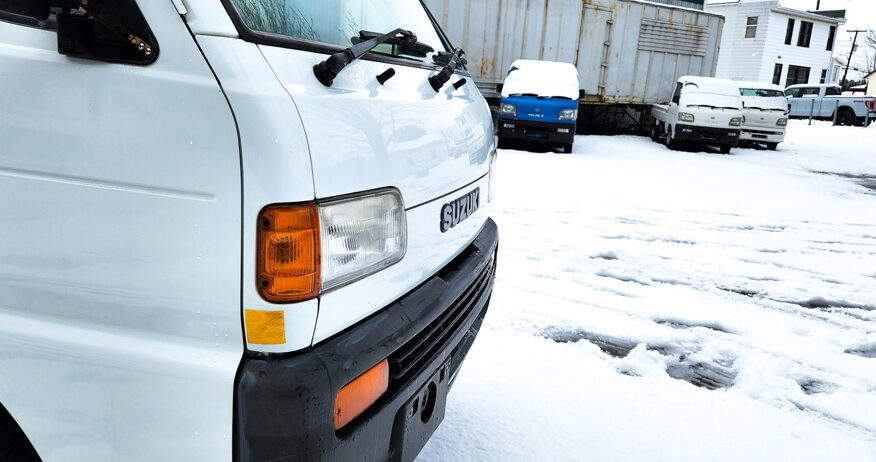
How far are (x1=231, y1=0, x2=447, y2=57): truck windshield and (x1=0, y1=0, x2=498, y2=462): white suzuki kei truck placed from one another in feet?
0.38

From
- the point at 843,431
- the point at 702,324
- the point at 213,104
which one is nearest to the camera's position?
the point at 213,104

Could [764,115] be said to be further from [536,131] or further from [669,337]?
[669,337]

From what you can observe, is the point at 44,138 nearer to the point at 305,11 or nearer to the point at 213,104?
the point at 213,104

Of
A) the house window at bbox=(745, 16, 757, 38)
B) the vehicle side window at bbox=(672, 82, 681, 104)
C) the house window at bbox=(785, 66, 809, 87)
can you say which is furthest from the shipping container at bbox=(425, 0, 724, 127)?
the house window at bbox=(785, 66, 809, 87)

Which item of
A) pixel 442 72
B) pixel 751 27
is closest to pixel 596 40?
pixel 442 72

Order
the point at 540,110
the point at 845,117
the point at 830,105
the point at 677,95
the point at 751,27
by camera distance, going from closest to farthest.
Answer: the point at 540,110 < the point at 677,95 < the point at 845,117 < the point at 830,105 < the point at 751,27

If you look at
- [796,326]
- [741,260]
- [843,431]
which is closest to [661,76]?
[741,260]

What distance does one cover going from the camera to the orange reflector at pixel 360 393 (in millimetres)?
1350

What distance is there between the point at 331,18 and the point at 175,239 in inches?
37.4

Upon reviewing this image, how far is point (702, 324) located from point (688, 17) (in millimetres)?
16403

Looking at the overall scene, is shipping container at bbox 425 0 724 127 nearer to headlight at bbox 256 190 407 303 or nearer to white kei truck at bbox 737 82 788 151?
white kei truck at bbox 737 82 788 151

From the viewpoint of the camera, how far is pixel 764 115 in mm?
16547

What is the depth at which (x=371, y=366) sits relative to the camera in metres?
1.42

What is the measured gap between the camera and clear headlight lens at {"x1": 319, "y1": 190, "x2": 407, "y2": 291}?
1.35m
